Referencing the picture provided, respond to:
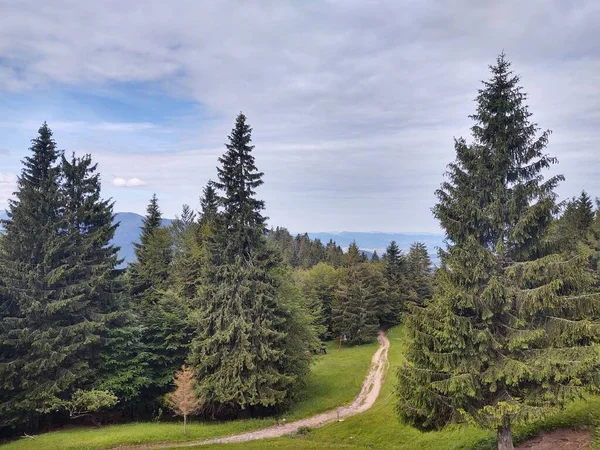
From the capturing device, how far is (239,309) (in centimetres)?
2650

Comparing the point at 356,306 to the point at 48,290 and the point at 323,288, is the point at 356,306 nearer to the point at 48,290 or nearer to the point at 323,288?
the point at 323,288

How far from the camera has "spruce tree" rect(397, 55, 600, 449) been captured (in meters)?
12.5

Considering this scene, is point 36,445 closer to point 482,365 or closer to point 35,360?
point 35,360

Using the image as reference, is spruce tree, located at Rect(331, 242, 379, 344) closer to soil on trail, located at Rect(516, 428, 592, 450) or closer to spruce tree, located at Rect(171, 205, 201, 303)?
spruce tree, located at Rect(171, 205, 201, 303)

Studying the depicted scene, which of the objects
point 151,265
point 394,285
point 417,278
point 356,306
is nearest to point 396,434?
point 151,265

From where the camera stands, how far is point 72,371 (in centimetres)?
2586

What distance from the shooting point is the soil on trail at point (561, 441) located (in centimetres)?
1376

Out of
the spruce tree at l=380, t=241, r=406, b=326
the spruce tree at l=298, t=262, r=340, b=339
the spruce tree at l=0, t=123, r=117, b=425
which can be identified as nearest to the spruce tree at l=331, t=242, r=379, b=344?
the spruce tree at l=380, t=241, r=406, b=326

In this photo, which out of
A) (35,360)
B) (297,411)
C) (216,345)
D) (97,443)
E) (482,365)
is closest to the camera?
(482,365)

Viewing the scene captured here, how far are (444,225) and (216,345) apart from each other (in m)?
18.1

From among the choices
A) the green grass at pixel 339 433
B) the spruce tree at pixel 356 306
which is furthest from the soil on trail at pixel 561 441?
the spruce tree at pixel 356 306

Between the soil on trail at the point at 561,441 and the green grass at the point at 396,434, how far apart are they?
360 mm

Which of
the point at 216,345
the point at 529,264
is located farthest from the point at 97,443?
the point at 529,264

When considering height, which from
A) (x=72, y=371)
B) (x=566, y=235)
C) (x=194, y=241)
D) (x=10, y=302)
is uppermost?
(x=194, y=241)
